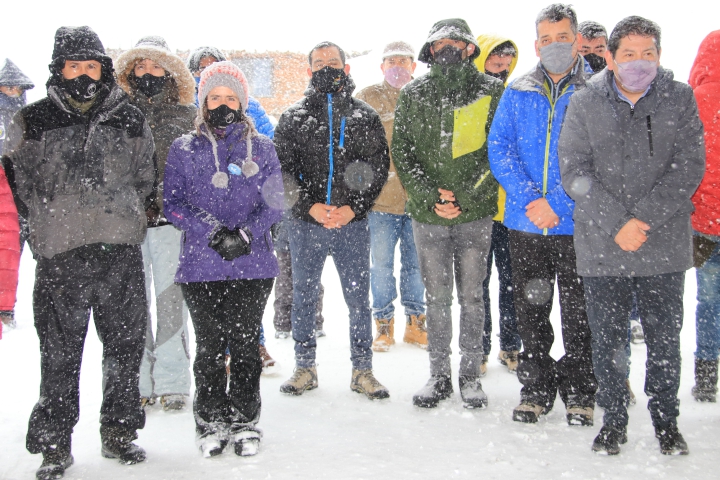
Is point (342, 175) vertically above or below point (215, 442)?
above

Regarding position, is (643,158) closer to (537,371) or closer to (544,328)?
(544,328)

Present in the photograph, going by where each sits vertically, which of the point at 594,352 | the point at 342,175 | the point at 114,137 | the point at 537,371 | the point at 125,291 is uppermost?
the point at 114,137

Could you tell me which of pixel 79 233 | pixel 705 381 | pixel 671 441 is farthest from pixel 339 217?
pixel 705 381

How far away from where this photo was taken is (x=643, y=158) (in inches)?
124

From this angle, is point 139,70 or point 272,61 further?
point 272,61

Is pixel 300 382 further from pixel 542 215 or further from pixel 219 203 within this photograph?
pixel 542 215

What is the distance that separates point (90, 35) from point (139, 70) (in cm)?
81

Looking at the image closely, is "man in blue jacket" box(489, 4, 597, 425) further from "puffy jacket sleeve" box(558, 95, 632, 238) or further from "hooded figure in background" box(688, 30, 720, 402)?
"hooded figure in background" box(688, 30, 720, 402)

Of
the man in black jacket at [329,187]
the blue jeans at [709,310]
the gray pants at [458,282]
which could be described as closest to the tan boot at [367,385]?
the man in black jacket at [329,187]

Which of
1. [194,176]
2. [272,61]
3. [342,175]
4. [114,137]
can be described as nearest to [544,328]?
[342,175]

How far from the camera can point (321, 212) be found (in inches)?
163

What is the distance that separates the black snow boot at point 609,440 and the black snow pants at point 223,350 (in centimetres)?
197

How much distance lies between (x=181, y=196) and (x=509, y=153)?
2.13 m

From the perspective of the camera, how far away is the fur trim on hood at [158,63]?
3.96 meters
